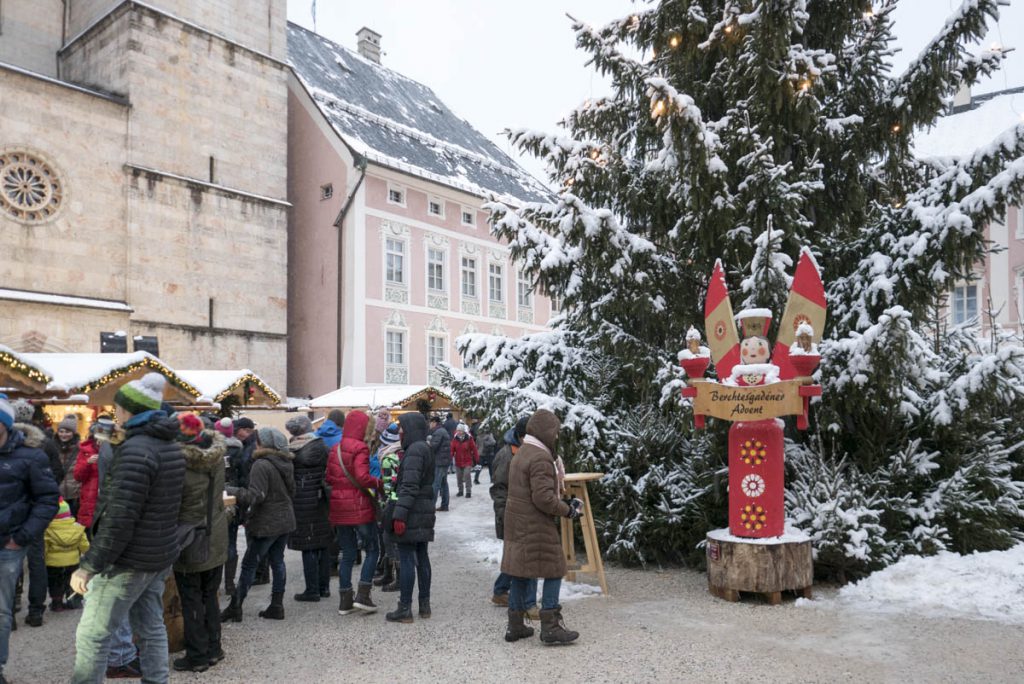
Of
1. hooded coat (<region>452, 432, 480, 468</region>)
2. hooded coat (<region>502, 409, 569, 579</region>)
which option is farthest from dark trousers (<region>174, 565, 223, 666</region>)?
hooded coat (<region>452, 432, 480, 468</region>)

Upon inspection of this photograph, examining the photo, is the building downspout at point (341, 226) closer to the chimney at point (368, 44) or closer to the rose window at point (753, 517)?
the chimney at point (368, 44)

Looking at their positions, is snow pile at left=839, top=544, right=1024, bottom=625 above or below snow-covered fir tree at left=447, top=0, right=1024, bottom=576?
below

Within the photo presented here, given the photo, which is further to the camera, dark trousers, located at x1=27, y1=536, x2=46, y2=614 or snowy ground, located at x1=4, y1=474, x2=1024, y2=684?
dark trousers, located at x1=27, y1=536, x2=46, y2=614

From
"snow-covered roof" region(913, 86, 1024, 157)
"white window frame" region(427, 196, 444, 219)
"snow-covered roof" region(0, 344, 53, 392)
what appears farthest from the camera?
"snow-covered roof" region(913, 86, 1024, 157)

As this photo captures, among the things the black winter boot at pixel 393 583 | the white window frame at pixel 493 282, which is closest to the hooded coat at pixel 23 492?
the black winter boot at pixel 393 583

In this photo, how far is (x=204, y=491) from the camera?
498 centimetres

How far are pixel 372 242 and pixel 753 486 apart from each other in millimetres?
20379

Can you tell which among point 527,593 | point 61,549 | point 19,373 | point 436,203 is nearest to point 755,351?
point 527,593

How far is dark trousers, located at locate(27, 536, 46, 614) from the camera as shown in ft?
22.1

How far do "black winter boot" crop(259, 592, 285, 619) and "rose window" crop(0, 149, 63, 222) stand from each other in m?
16.8

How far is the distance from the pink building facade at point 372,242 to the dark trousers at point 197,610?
64.7ft

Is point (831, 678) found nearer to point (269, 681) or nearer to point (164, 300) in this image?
point (269, 681)

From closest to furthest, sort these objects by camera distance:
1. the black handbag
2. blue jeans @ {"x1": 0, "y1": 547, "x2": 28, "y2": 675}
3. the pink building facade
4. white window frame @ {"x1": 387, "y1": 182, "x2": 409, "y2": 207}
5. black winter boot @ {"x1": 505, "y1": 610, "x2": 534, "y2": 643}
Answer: blue jeans @ {"x1": 0, "y1": 547, "x2": 28, "y2": 675} < the black handbag < black winter boot @ {"x1": 505, "y1": 610, "x2": 534, "y2": 643} < the pink building facade < white window frame @ {"x1": 387, "y1": 182, "x2": 409, "y2": 207}

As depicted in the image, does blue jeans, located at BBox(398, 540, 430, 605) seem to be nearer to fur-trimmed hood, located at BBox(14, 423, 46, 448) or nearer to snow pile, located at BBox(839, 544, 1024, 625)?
fur-trimmed hood, located at BBox(14, 423, 46, 448)
